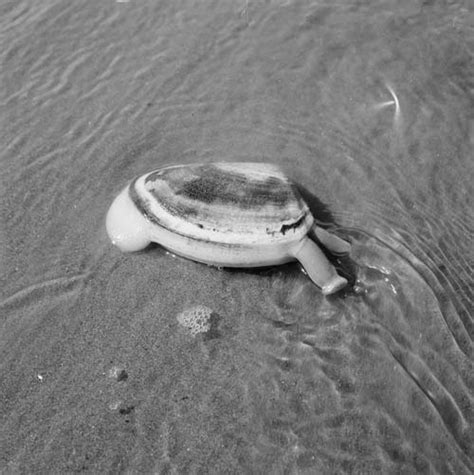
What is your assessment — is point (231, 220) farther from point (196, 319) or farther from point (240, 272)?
point (196, 319)

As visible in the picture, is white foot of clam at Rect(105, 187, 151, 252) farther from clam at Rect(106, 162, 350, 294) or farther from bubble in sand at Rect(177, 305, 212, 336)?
bubble in sand at Rect(177, 305, 212, 336)

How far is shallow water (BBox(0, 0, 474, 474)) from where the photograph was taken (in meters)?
3.13

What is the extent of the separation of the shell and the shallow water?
378 millimetres

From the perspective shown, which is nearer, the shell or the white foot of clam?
the shell

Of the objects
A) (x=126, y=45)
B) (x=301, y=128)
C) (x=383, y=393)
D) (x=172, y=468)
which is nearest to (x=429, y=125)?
(x=301, y=128)

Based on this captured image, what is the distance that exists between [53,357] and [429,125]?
362 cm

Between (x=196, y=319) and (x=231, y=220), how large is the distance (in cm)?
69

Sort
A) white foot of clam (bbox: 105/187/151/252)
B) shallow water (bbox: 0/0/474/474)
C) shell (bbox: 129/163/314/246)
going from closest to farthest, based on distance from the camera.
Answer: shallow water (bbox: 0/0/474/474)
shell (bbox: 129/163/314/246)
white foot of clam (bbox: 105/187/151/252)

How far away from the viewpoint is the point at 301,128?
4.81 meters

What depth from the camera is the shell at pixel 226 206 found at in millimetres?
3551

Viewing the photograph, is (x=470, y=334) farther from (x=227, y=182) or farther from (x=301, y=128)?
(x=301, y=128)

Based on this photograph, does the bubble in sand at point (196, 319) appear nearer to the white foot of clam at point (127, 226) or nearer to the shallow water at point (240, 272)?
the shallow water at point (240, 272)

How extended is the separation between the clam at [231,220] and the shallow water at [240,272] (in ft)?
0.68

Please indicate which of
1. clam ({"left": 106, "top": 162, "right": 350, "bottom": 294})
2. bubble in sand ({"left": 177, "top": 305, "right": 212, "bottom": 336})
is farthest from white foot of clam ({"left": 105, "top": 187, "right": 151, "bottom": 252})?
bubble in sand ({"left": 177, "top": 305, "right": 212, "bottom": 336})
